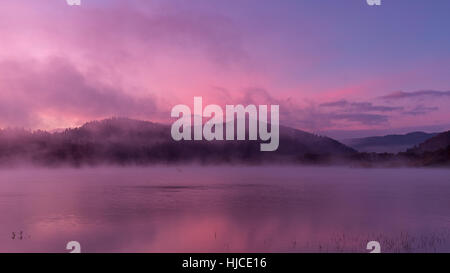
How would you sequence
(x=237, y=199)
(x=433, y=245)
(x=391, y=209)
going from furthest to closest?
(x=237, y=199) → (x=391, y=209) → (x=433, y=245)

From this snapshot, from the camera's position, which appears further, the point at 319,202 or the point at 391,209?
the point at 319,202

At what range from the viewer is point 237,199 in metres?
61.7
